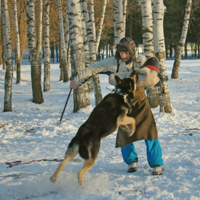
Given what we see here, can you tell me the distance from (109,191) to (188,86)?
1173 centimetres

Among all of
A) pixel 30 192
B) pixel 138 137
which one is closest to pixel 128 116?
pixel 138 137

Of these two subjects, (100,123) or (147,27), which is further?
(147,27)

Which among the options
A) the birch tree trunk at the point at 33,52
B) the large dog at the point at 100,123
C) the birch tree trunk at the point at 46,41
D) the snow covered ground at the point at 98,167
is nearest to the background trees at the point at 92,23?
the birch tree trunk at the point at 46,41

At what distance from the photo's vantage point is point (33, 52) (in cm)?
1034

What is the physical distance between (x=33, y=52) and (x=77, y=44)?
3486 millimetres

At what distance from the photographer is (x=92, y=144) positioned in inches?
111

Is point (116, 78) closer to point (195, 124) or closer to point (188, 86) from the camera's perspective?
point (195, 124)

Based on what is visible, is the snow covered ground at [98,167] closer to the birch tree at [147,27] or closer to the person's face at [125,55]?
the person's face at [125,55]

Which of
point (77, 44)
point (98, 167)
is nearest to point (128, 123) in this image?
point (98, 167)

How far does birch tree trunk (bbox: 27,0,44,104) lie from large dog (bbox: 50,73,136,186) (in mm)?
8189

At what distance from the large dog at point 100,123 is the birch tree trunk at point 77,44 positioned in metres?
4.93

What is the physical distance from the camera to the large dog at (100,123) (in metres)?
2.82

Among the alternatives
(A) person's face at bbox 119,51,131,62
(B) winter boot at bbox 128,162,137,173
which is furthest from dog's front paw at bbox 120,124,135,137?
(A) person's face at bbox 119,51,131,62

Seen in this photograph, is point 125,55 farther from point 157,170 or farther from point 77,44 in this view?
point 77,44
